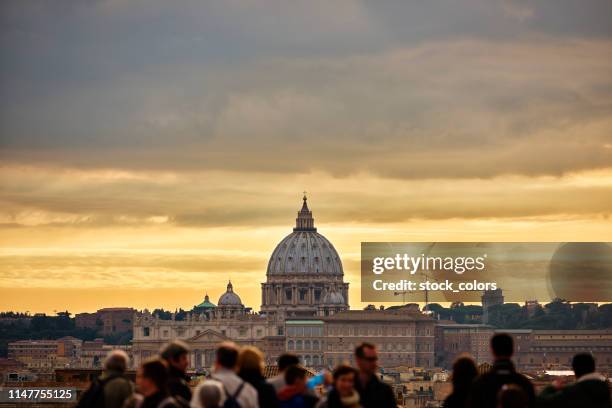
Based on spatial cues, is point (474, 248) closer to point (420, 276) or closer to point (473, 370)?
point (420, 276)

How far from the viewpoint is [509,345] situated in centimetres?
1908

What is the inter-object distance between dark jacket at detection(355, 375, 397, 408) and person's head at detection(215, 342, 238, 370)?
4.15 feet

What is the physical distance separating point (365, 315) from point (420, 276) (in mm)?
59016

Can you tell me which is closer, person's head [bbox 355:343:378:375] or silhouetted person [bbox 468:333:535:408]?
silhouetted person [bbox 468:333:535:408]

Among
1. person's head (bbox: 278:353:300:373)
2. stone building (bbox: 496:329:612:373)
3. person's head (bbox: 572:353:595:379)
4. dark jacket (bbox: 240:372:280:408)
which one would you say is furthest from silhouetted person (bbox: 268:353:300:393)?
stone building (bbox: 496:329:612:373)

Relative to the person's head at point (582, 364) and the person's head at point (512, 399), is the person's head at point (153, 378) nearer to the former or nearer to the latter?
the person's head at point (512, 399)

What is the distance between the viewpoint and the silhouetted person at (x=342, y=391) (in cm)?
1845

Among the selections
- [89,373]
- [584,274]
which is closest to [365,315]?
[584,274]

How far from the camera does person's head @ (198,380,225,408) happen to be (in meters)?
17.7

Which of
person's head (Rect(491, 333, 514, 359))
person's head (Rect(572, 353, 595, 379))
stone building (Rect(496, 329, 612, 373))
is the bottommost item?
person's head (Rect(572, 353, 595, 379))

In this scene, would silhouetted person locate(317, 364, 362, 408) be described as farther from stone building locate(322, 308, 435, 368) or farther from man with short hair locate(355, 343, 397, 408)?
stone building locate(322, 308, 435, 368)

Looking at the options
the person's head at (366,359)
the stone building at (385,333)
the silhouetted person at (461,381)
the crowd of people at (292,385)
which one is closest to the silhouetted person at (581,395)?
the crowd of people at (292,385)

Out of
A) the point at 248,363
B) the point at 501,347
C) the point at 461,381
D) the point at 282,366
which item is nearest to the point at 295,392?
the point at 282,366

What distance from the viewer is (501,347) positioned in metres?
19.0
